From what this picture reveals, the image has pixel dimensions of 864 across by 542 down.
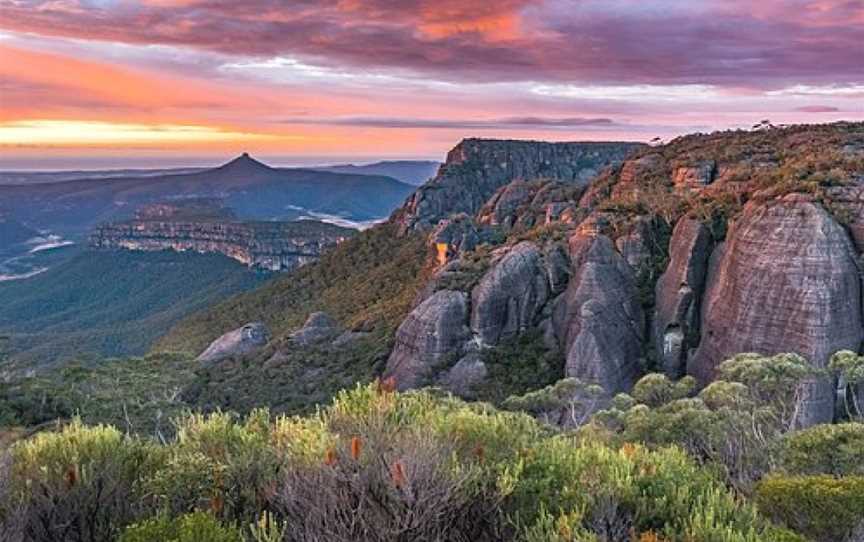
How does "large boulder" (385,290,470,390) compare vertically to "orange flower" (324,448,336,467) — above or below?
below

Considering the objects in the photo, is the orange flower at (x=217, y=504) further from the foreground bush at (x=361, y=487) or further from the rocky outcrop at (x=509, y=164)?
the rocky outcrop at (x=509, y=164)

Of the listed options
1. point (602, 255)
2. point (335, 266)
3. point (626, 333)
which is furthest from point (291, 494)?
point (335, 266)

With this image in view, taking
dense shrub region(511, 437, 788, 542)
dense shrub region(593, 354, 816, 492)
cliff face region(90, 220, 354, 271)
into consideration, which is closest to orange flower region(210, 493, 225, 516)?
dense shrub region(511, 437, 788, 542)

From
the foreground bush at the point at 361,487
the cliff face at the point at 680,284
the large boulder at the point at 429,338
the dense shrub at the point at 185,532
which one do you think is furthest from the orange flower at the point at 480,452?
the large boulder at the point at 429,338

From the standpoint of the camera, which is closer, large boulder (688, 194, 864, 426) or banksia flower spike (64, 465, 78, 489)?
banksia flower spike (64, 465, 78, 489)

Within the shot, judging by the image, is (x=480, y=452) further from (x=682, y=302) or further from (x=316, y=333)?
(x=316, y=333)

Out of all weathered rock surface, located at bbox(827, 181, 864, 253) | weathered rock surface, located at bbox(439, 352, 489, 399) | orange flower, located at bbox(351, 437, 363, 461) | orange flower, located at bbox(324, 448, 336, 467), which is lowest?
weathered rock surface, located at bbox(439, 352, 489, 399)

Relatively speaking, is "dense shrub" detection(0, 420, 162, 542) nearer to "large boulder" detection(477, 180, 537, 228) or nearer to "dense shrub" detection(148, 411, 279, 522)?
"dense shrub" detection(148, 411, 279, 522)

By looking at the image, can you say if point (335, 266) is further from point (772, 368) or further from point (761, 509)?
point (761, 509)

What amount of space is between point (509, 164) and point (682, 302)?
108 metres

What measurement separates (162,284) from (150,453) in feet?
517

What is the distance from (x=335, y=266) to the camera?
98438mm

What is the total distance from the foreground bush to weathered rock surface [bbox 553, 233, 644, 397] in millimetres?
23334

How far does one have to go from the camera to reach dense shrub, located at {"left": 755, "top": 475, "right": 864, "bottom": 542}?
581 inches
